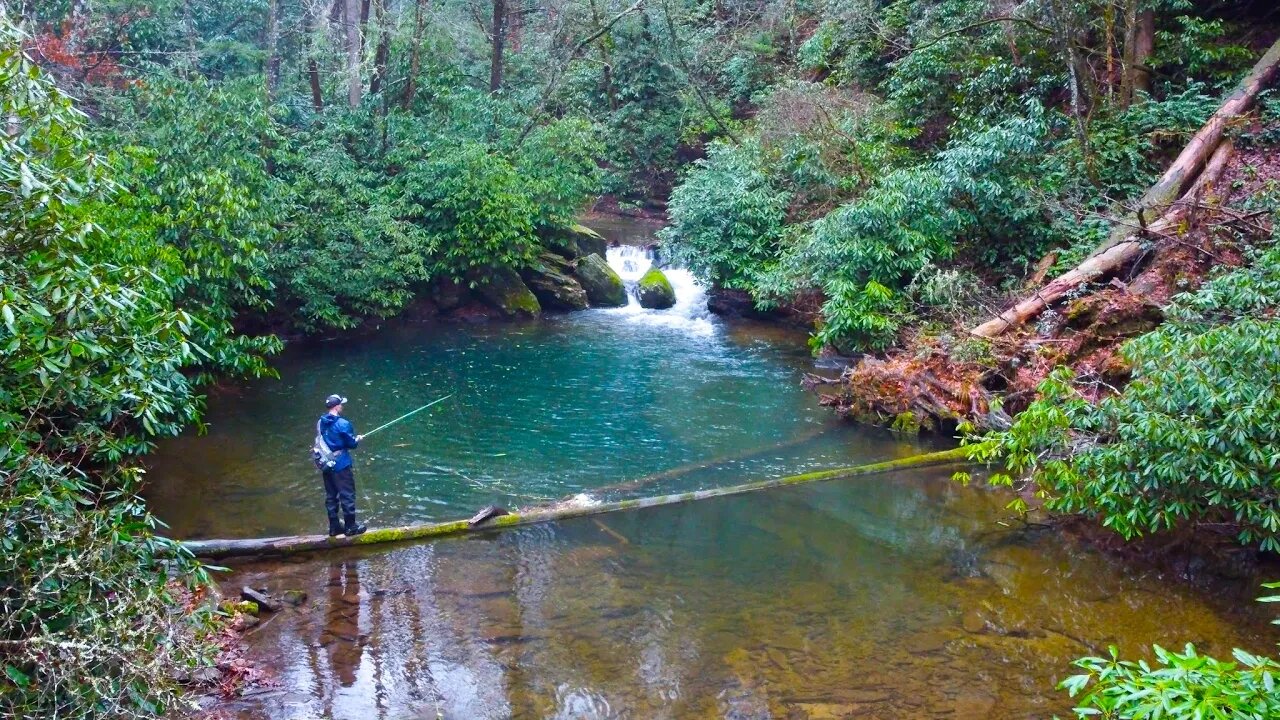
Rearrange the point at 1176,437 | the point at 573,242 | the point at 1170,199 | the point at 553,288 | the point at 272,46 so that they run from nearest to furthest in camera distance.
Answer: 1. the point at 1176,437
2. the point at 1170,199
3. the point at 553,288
4. the point at 272,46
5. the point at 573,242

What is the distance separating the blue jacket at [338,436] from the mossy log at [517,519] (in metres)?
0.82

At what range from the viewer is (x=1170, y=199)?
14.1 metres

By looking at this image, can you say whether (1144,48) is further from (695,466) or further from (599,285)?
(599,285)

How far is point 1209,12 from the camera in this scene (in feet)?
58.5

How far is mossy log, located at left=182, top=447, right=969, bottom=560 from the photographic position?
8759mm

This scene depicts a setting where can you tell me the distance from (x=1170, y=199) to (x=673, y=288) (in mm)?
12633

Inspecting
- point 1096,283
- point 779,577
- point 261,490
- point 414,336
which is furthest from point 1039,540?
point 414,336

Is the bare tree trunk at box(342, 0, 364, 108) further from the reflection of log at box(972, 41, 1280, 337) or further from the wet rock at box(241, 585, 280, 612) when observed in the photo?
the wet rock at box(241, 585, 280, 612)

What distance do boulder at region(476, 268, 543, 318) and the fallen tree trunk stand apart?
1178 centimetres

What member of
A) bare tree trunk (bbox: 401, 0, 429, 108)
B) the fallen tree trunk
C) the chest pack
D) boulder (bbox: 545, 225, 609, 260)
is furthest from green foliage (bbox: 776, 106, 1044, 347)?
bare tree trunk (bbox: 401, 0, 429, 108)

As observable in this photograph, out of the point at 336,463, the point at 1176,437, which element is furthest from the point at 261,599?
the point at 1176,437

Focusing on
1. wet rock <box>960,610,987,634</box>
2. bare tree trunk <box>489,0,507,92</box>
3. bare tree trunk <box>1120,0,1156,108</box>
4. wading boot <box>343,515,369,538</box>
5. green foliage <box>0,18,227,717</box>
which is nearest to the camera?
green foliage <box>0,18,227,717</box>

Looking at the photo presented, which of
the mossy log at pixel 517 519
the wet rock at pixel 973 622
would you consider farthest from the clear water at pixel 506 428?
the wet rock at pixel 973 622

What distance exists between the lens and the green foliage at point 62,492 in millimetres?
4309
